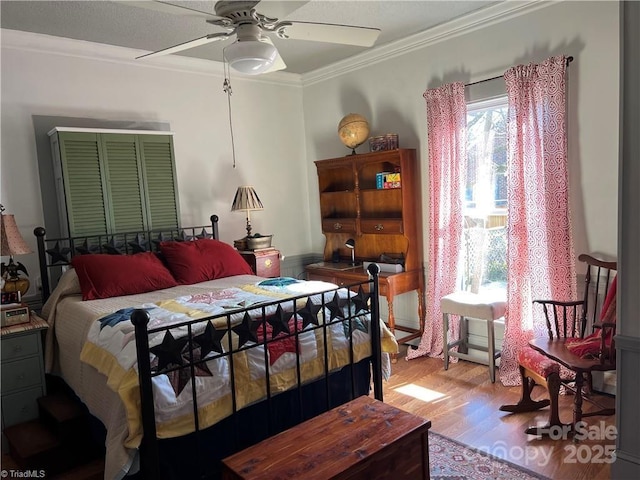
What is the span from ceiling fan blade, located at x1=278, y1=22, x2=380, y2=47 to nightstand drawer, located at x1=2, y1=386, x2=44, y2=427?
2.52m

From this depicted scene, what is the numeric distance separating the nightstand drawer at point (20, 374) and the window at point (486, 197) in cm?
305

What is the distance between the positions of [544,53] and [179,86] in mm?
2955

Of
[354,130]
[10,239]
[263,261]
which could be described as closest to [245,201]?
[263,261]

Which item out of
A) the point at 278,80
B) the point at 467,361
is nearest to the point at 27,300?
the point at 278,80

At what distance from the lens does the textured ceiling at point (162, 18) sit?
121 inches

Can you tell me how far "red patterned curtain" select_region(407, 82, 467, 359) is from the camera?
365 cm

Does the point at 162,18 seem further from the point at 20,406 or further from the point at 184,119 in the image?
the point at 20,406

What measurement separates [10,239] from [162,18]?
1.78 meters

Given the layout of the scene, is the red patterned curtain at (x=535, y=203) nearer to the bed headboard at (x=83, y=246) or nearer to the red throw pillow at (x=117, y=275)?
the red throw pillow at (x=117, y=275)

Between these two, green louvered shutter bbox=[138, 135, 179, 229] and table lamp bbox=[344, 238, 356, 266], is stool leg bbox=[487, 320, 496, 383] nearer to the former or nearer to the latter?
table lamp bbox=[344, 238, 356, 266]

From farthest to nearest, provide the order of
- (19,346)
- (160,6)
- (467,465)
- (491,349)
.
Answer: (491,349) → (19,346) → (467,465) → (160,6)

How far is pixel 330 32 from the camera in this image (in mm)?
2453

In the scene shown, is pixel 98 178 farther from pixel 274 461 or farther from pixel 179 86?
pixel 274 461

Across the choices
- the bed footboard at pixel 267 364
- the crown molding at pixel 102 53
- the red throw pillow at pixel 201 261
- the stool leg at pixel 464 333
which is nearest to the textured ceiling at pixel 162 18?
the crown molding at pixel 102 53
